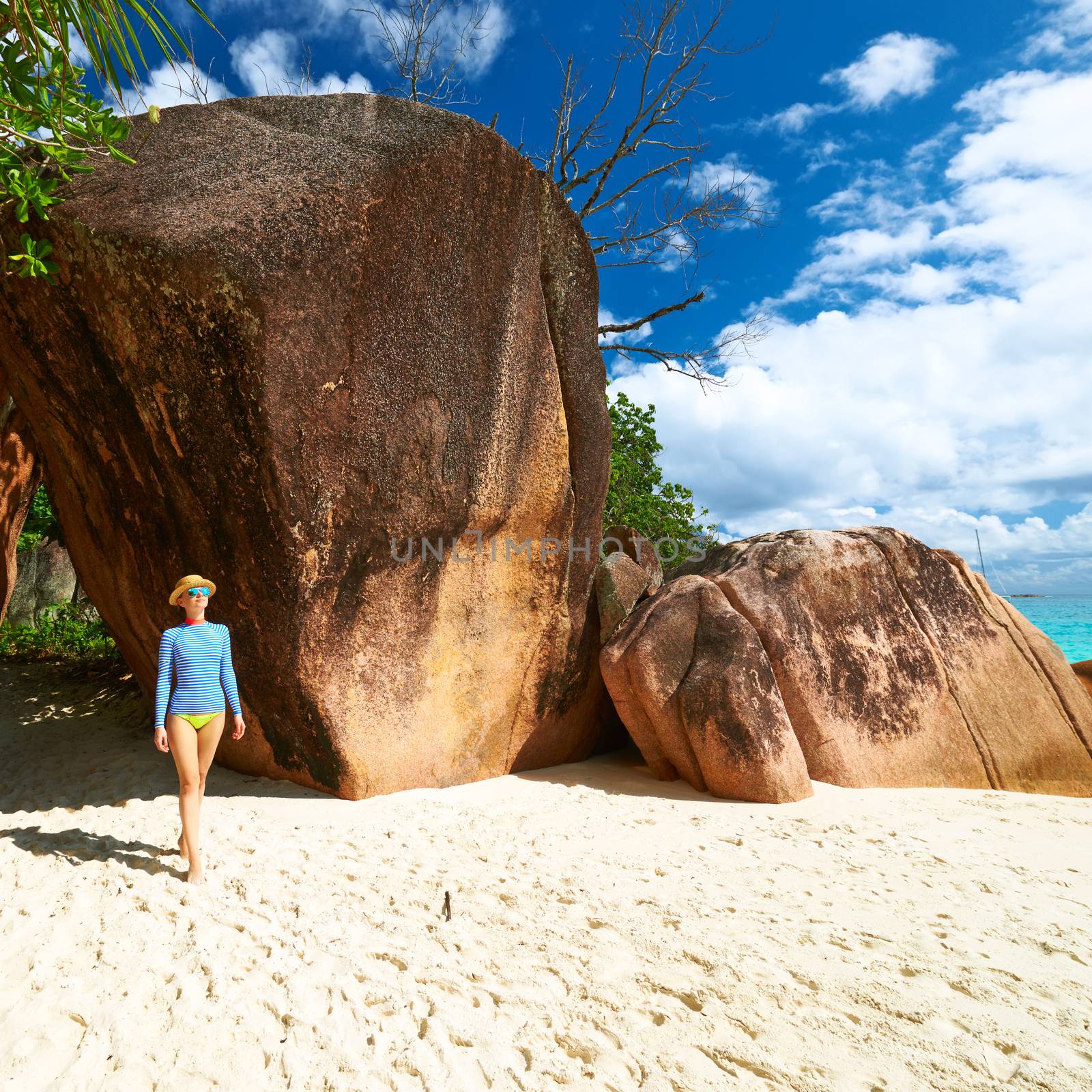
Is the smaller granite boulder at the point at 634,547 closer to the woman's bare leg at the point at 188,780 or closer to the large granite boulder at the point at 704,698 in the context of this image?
the large granite boulder at the point at 704,698

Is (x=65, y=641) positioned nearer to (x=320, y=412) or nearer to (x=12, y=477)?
(x=12, y=477)

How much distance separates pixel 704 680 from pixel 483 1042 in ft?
10.7

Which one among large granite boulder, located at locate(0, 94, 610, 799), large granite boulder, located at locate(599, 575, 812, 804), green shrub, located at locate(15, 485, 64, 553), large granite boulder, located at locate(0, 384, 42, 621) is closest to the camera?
large granite boulder, located at locate(0, 94, 610, 799)

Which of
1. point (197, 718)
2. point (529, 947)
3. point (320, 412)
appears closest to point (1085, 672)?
point (529, 947)

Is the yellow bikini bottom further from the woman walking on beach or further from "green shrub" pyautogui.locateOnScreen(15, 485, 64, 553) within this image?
"green shrub" pyautogui.locateOnScreen(15, 485, 64, 553)

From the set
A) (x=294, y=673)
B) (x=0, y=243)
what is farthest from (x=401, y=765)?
(x=0, y=243)

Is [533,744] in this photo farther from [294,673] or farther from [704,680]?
[294,673]

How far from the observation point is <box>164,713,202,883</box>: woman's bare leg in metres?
3.52

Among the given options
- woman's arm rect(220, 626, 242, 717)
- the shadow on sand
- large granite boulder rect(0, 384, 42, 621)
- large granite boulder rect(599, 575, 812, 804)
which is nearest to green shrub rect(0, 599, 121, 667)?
large granite boulder rect(0, 384, 42, 621)

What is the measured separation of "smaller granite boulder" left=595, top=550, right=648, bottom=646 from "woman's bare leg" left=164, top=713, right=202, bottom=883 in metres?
3.58

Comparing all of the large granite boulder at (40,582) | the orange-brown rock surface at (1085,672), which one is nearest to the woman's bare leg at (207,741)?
the orange-brown rock surface at (1085,672)

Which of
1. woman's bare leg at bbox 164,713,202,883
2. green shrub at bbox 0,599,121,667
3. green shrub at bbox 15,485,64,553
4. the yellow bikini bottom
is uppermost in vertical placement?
green shrub at bbox 15,485,64,553

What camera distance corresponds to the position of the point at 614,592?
21.7 feet

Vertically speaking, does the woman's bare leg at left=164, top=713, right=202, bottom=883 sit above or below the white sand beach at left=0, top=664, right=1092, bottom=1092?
above
